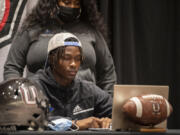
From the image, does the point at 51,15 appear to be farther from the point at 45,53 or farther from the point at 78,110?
the point at 78,110

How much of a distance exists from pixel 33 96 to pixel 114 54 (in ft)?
5.53

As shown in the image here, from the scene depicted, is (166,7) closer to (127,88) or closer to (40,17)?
(40,17)

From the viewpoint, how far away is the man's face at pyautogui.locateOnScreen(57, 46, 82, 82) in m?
2.12

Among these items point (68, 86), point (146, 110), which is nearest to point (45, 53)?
point (68, 86)

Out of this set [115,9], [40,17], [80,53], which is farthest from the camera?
[115,9]

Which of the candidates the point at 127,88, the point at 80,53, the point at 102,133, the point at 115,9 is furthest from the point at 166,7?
the point at 102,133

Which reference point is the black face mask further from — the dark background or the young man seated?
the dark background

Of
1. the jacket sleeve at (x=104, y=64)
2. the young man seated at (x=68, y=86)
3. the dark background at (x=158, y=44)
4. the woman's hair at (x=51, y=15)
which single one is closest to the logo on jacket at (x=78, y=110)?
the young man seated at (x=68, y=86)

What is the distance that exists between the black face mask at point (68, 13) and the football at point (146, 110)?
1.15 meters

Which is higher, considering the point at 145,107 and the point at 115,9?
the point at 115,9

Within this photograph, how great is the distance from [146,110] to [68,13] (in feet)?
3.99

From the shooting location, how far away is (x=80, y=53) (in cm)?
215

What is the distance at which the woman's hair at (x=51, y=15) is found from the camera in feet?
9.02

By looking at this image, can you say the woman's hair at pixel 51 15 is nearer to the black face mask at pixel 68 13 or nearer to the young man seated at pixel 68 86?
the black face mask at pixel 68 13
